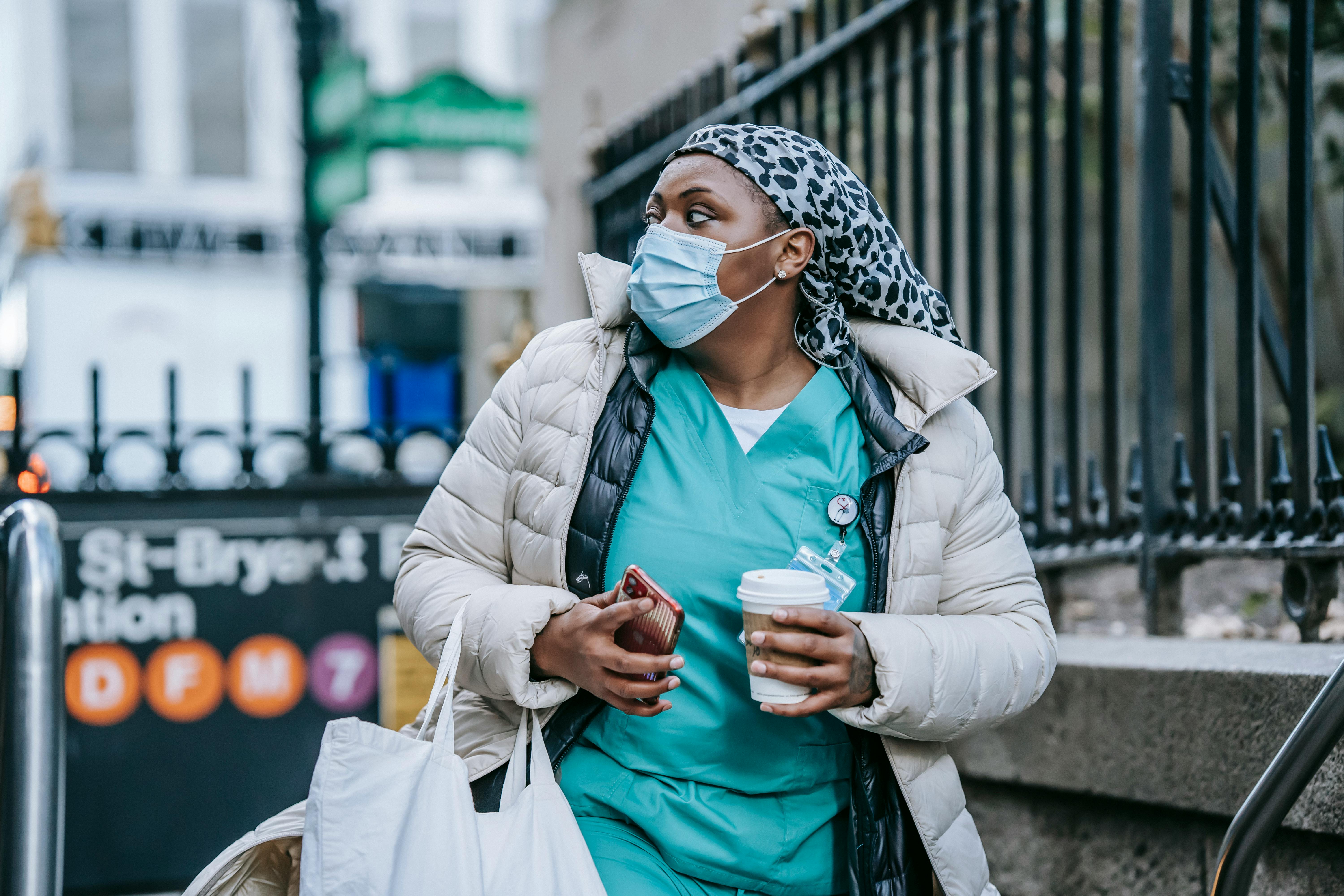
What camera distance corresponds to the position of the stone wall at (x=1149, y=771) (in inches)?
105

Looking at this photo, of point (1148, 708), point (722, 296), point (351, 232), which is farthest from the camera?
point (351, 232)

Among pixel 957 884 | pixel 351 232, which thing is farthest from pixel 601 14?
pixel 351 232

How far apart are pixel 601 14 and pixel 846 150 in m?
4.55

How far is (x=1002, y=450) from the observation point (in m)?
4.00

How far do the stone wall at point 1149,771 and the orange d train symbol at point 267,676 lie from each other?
2.73m

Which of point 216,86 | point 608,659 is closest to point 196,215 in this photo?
point 216,86

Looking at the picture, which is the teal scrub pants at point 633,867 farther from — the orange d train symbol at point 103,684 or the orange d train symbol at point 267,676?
the orange d train symbol at point 103,684

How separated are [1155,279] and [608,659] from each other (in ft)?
7.66

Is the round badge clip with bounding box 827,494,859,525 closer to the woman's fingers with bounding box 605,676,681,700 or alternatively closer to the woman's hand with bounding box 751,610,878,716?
the woman's hand with bounding box 751,610,878,716

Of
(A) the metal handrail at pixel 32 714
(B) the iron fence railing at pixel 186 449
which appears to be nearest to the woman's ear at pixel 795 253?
(A) the metal handrail at pixel 32 714

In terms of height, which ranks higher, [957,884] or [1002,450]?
[1002,450]

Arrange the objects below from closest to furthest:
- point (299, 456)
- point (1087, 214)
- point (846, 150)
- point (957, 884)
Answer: point (957, 884), point (846, 150), point (299, 456), point (1087, 214)

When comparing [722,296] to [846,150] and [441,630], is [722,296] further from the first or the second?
[846,150]

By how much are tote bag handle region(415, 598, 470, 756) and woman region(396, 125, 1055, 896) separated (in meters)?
0.08
